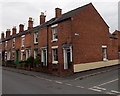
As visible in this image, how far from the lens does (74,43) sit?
51.4 ft

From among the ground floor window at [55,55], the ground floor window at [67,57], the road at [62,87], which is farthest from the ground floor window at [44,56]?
the road at [62,87]

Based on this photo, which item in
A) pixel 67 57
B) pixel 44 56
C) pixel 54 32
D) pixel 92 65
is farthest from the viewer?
pixel 44 56

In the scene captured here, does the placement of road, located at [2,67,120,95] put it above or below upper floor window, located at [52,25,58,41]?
below

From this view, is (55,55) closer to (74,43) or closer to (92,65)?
(74,43)

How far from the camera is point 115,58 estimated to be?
22422mm

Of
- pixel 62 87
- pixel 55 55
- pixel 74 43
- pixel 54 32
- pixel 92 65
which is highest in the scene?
pixel 54 32

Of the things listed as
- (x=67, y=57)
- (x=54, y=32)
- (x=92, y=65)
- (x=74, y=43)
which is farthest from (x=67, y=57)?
(x=54, y=32)

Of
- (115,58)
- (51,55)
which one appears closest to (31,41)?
(51,55)

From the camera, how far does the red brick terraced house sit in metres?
15.8

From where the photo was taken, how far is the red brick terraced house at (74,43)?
15797 mm

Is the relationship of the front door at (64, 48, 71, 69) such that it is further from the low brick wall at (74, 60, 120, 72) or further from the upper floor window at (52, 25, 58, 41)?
the upper floor window at (52, 25, 58, 41)

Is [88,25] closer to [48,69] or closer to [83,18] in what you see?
[83,18]

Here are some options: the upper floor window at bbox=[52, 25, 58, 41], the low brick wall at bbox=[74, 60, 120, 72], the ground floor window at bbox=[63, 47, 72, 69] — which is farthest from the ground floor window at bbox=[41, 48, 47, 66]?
the low brick wall at bbox=[74, 60, 120, 72]

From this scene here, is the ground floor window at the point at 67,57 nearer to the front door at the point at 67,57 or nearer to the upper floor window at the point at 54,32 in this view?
the front door at the point at 67,57
